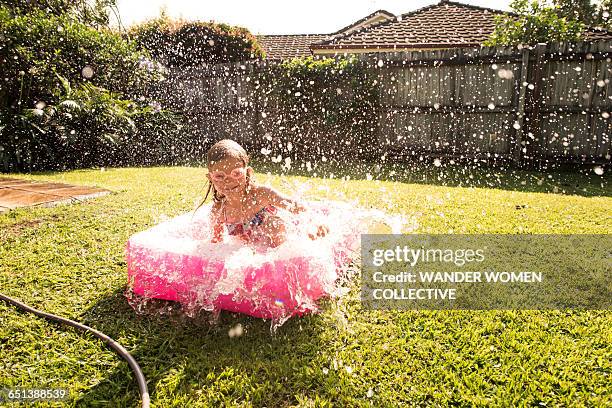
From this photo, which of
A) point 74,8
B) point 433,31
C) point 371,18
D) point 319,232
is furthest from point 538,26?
point 371,18

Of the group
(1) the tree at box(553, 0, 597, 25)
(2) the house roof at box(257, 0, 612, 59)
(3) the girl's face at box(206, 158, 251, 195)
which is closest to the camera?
(3) the girl's face at box(206, 158, 251, 195)

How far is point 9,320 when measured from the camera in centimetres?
243

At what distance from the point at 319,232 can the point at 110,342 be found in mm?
1515

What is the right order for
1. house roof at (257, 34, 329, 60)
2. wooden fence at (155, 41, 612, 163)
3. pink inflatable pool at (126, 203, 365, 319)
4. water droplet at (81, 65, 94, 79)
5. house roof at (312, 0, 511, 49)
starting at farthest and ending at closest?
house roof at (257, 34, 329, 60) < house roof at (312, 0, 511, 49) < water droplet at (81, 65, 94, 79) < wooden fence at (155, 41, 612, 163) < pink inflatable pool at (126, 203, 365, 319)

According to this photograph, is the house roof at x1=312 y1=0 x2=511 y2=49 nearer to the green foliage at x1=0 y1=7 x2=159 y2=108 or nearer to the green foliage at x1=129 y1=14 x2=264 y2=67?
the green foliage at x1=129 y1=14 x2=264 y2=67

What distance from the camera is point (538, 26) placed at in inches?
324

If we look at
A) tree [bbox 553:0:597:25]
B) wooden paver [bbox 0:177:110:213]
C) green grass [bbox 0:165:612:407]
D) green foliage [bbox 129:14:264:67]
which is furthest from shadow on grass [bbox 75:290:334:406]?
tree [bbox 553:0:597:25]

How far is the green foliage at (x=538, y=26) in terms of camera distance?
8219 millimetres

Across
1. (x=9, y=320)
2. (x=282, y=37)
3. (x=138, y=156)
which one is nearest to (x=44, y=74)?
(x=138, y=156)

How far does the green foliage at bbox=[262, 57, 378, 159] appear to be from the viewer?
8.94 meters

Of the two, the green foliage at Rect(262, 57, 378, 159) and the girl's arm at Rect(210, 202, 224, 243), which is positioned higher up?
the green foliage at Rect(262, 57, 378, 159)

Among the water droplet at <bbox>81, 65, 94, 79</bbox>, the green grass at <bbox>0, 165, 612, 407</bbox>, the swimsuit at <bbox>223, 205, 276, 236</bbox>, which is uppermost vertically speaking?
the water droplet at <bbox>81, 65, 94, 79</bbox>

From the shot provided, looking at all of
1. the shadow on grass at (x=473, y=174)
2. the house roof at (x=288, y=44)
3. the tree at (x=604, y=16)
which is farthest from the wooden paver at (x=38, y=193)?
the tree at (x=604, y=16)

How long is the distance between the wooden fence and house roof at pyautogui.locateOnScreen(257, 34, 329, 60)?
12.7 m
